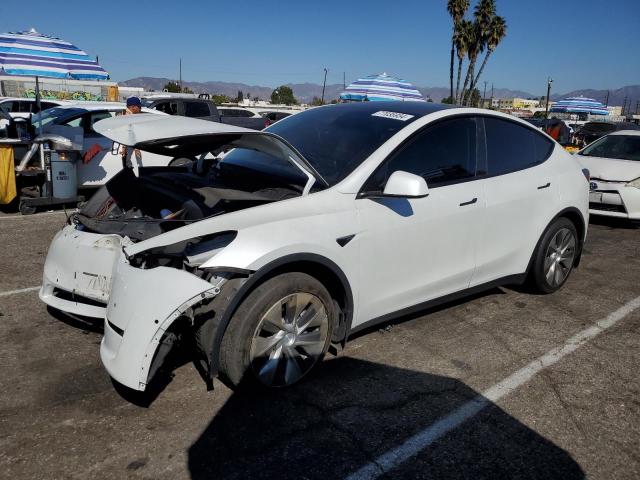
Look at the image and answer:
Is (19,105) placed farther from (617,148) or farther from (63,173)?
(617,148)

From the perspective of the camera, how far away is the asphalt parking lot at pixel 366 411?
2.51 meters

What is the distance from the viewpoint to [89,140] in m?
8.34

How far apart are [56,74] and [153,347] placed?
26.9 ft

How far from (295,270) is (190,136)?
1.01 metres

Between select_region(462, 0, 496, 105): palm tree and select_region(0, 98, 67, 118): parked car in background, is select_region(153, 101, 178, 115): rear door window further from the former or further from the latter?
select_region(462, 0, 496, 105): palm tree

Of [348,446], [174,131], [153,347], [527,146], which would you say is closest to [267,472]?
[348,446]

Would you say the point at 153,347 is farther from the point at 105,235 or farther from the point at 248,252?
the point at 105,235

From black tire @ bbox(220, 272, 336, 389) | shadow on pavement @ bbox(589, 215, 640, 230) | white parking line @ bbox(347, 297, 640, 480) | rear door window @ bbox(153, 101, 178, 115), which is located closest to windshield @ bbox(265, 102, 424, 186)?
black tire @ bbox(220, 272, 336, 389)

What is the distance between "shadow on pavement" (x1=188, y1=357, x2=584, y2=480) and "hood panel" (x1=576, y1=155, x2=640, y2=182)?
19.8 feet

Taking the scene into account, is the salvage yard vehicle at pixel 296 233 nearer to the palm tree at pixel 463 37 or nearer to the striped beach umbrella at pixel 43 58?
the striped beach umbrella at pixel 43 58

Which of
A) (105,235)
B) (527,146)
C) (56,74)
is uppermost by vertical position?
(56,74)

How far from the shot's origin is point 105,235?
3221 millimetres

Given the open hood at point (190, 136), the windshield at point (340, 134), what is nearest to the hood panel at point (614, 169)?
the windshield at point (340, 134)

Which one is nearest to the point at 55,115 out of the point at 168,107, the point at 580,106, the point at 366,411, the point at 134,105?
the point at 134,105
